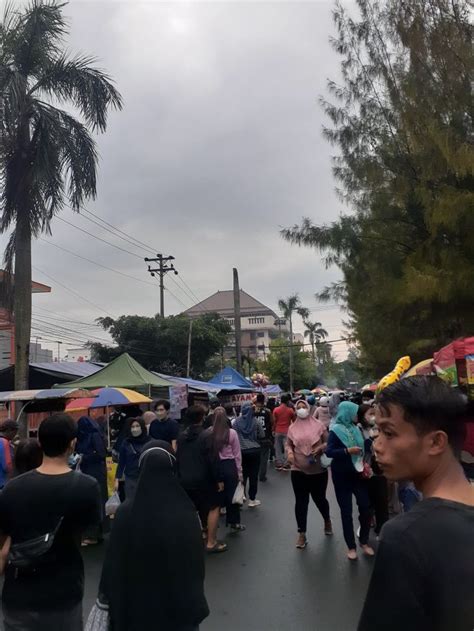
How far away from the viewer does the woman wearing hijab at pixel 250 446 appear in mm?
8141

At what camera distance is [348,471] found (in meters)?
5.77

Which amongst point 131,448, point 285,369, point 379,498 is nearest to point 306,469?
point 379,498

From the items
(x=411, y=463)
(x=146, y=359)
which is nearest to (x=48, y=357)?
(x=146, y=359)

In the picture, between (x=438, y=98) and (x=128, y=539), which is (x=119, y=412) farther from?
(x=128, y=539)

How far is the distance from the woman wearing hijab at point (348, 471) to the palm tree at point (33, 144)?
8861mm

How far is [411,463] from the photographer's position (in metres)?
1.51

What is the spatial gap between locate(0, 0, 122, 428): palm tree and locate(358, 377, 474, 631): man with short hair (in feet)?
39.6

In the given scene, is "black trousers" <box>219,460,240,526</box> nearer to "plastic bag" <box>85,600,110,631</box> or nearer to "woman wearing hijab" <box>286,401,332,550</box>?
"woman wearing hijab" <box>286,401,332,550</box>

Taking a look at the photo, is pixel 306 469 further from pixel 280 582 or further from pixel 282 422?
pixel 282 422

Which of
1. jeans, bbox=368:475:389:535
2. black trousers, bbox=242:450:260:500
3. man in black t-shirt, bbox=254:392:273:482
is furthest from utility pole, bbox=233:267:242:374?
jeans, bbox=368:475:389:535

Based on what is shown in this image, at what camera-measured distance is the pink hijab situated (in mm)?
6262

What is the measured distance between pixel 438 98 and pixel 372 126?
87.9 inches

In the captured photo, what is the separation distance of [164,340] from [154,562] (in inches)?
1416

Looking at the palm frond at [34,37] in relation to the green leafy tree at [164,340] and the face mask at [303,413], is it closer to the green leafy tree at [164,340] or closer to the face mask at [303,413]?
the face mask at [303,413]
